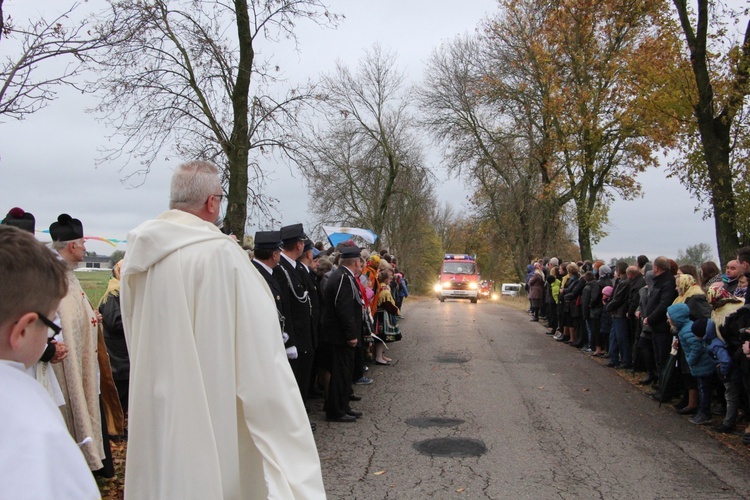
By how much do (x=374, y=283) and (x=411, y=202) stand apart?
32411 mm

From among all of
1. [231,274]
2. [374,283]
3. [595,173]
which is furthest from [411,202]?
[231,274]

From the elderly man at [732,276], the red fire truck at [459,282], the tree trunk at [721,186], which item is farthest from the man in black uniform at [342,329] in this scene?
the red fire truck at [459,282]

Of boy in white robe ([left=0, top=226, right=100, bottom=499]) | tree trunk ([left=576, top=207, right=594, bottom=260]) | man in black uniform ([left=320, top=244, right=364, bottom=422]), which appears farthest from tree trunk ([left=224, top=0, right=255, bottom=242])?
tree trunk ([left=576, top=207, right=594, bottom=260])

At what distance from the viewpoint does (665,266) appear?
934cm

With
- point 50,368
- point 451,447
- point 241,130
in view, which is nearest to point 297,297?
point 451,447

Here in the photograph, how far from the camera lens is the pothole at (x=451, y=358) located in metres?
12.1

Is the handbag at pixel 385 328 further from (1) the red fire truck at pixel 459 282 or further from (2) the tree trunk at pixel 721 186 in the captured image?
(1) the red fire truck at pixel 459 282

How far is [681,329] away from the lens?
26.9ft

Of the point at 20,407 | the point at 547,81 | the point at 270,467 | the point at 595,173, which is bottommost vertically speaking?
the point at 270,467

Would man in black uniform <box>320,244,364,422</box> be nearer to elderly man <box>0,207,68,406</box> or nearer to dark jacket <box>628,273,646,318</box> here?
elderly man <box>0,207,68,406</box>

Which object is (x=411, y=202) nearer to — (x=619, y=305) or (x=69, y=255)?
(x=619, y=305)

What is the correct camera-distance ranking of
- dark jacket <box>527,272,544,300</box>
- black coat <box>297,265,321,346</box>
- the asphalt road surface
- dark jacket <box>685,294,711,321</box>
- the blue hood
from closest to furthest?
the asphalt road surface < black coat <box>297,265,321,346</box> < dark jacket <box>685,294,711,321</box> < the blue hood < dark jacket <box>527,272,544,300</box>

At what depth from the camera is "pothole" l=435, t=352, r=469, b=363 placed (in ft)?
39.7

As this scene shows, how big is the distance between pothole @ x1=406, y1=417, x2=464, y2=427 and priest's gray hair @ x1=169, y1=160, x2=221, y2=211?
5.46 metres
